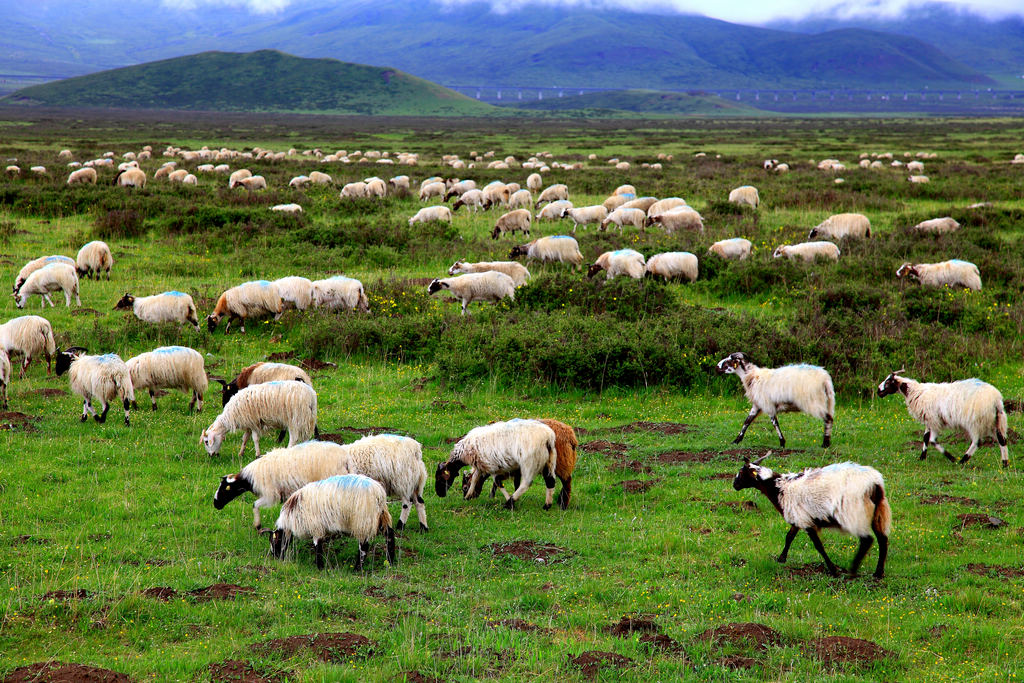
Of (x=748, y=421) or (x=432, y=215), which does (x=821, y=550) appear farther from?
(x=432, y=215)

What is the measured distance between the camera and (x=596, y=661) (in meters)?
6.16

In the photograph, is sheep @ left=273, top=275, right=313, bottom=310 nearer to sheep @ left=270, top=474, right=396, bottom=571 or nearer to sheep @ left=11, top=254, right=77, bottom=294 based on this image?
sheep @ left=11, top=254, right=77, bottom=294

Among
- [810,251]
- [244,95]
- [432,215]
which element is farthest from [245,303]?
[244,95]

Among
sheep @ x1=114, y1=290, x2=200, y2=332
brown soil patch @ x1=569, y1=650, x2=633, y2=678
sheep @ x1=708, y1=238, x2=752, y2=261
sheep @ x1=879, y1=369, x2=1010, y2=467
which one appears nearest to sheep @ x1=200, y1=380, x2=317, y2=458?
brown soil patch @ x1=569, y1=650, x2=633, y2=678

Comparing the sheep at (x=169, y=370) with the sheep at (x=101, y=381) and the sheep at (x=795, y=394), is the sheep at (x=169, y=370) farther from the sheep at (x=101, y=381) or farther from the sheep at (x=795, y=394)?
the sheep at (x=795, y=394)

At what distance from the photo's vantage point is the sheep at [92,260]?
875 inches

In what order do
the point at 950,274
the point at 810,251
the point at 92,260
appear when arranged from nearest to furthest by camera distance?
1. the point at 950,274
2. the point at 92,260
3. the point at 810,251

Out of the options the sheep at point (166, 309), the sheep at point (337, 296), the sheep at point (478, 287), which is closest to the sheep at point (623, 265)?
the sheep at point (478, 287)

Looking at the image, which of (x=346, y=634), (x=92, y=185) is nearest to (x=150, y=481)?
(x=346, y=634)

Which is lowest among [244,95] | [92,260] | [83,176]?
[92,260]

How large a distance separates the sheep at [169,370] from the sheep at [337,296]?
225 inches

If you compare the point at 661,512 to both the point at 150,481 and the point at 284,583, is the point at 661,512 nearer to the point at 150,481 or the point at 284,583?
the point at 284,583

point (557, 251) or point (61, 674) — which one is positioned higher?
point (557, 251)

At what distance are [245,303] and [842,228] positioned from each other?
1783cm
